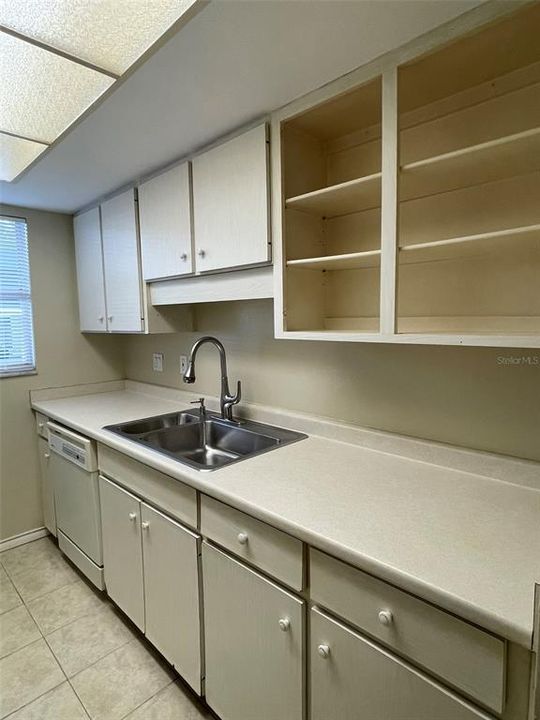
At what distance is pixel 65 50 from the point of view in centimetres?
113

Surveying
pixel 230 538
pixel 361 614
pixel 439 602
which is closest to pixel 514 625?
pixel 439 602

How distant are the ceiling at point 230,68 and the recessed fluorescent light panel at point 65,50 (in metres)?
0.05

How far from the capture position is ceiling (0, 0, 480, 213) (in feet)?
3.14

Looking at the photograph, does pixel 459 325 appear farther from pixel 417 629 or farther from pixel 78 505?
pixel 78 505

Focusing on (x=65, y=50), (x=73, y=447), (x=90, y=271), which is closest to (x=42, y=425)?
(x=73, y=447)

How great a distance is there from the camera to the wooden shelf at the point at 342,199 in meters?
1.25

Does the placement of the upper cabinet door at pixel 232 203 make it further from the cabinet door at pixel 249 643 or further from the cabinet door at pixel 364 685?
the cabinet door at pixel 364 685

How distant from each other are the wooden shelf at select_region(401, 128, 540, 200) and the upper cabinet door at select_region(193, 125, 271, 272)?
0.53 metres

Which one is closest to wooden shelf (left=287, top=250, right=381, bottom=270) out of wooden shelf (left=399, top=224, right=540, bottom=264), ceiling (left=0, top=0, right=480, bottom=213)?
wooden shelf (left=399, top=224, right=540, bottom=264)

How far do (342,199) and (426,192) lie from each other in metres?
0.28

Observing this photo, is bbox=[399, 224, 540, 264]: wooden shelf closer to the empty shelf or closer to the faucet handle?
the empty shelf

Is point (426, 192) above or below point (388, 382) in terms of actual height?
above

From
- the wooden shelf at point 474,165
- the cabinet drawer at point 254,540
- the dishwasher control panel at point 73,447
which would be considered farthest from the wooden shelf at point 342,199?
the dishwasher control panel at point 73,447

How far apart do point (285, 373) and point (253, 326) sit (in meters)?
0.32
